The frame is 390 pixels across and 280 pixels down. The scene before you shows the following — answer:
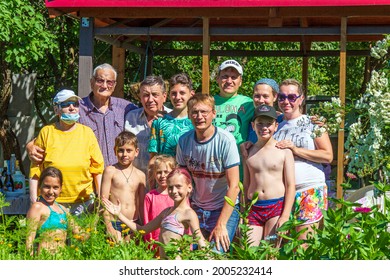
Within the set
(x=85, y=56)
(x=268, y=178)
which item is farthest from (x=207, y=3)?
(x=268, y=178)

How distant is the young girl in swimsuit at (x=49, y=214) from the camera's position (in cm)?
667

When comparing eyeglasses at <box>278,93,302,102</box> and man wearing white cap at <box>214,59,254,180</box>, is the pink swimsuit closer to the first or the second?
man wearing white cap at <box>214,59,254,180</box>

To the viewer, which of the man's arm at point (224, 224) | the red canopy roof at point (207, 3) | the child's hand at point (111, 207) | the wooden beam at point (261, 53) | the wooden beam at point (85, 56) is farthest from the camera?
the wooden beam at point (261, 53)

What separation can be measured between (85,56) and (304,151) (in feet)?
10.4

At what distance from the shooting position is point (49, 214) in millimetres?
7043

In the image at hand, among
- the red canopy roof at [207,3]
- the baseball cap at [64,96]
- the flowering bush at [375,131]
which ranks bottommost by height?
the flowering bush at [375,131]

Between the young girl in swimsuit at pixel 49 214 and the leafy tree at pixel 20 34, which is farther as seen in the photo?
the leafy tree at pixel 20 34

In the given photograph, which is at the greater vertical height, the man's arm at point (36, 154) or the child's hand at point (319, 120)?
the child's hand at point (319, 120)

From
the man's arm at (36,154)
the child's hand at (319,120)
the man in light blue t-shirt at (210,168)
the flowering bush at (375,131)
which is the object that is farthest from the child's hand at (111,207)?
the flowering bush at (375,131)

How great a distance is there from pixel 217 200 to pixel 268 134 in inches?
25.5

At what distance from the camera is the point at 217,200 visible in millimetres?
6910

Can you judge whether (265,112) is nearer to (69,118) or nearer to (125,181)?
(125,181)

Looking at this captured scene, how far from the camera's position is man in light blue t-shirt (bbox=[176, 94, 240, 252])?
6672 millimetres

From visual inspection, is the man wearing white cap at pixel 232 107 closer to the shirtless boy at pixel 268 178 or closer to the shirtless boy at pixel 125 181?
the shirtless boy at pixel 268 178
